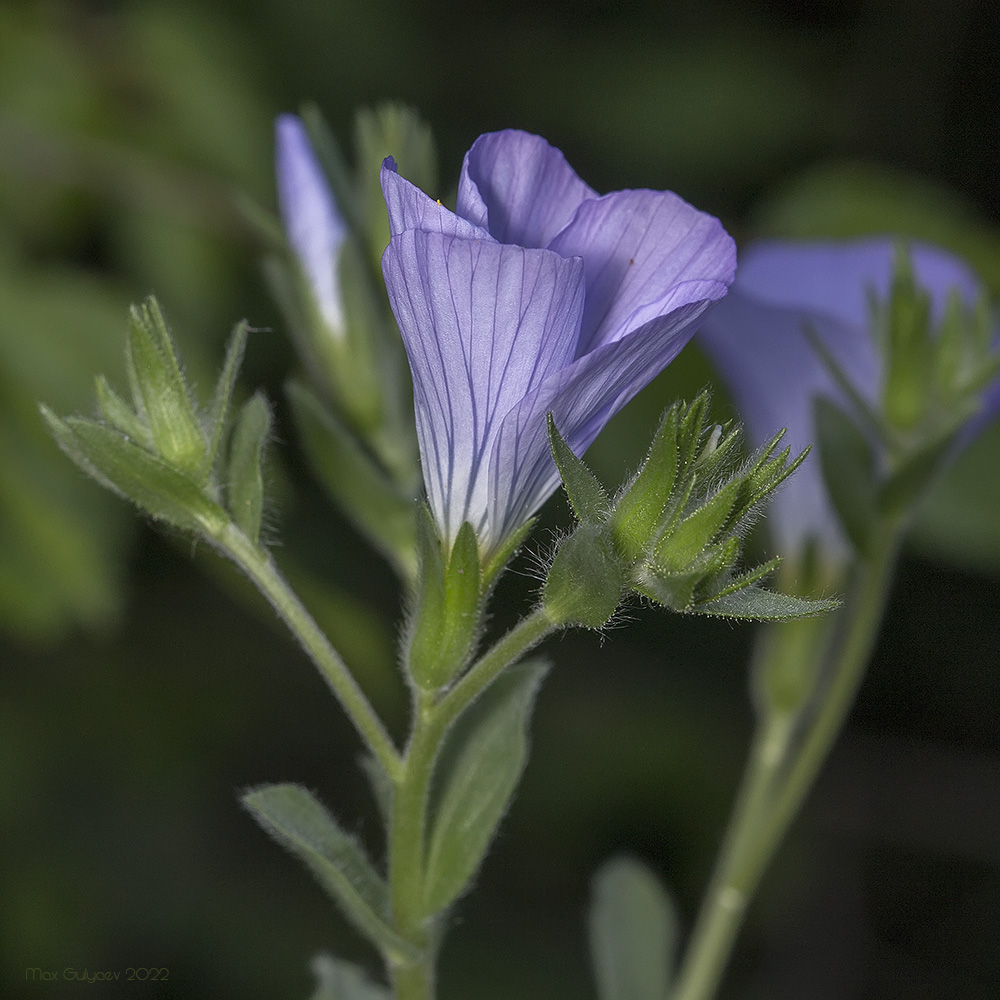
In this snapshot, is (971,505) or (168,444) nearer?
(168,444)

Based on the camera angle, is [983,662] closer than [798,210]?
No

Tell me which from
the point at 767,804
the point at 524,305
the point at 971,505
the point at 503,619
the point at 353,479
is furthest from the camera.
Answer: the point at 503,619

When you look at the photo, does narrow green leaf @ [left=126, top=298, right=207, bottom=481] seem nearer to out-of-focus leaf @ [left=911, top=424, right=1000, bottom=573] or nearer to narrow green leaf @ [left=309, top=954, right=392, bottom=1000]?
narrow green leaf @ [left=309, top=954, right=392, bottom=1000]

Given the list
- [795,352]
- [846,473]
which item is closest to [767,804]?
[846,473]

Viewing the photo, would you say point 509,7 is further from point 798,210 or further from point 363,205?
point 363,205

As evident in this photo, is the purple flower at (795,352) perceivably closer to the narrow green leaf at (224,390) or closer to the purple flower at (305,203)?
the purple flower at (305,203)

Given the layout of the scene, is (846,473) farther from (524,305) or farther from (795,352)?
(524,305)

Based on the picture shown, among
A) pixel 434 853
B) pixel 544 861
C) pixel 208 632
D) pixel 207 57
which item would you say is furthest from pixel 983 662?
pixel 434 853
